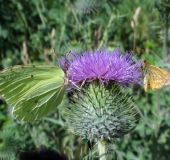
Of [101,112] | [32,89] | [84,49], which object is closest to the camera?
[101,112]

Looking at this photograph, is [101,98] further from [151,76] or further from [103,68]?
[151,76]

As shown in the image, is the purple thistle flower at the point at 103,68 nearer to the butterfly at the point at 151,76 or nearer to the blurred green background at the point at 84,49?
the butterfly at the point at 151,76

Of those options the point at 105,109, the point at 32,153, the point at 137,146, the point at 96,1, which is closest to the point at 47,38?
the point at 96,1

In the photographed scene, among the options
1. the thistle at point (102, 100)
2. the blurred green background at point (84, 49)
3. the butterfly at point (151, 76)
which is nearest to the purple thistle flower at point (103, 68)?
the thistle at point (102, 100)

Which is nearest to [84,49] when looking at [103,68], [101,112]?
[103,68]

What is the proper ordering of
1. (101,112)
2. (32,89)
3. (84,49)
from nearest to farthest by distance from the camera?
(101,112)
(32,89)
(84,49)

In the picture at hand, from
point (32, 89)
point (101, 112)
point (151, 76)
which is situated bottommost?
point (101, 112)

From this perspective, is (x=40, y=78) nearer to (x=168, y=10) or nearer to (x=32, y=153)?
(x=32, y=153)
